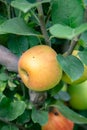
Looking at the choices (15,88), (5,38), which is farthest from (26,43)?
(15,88)

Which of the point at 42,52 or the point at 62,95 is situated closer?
the point at 42,52

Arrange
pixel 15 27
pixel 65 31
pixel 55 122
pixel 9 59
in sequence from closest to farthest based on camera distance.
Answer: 1. pixel 65 31
2. pixel 15 27
3. pixel 9 59
4. pixel 55 122

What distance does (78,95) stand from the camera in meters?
0.96

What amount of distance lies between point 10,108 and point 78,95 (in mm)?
205

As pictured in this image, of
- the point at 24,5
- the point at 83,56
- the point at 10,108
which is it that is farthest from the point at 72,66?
the point at 10,108

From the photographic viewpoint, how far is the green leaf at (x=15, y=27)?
25.3 inches

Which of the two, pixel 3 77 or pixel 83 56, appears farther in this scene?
pixel 3 77

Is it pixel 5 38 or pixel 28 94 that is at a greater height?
pixel 5 38

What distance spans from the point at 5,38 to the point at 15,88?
16cm

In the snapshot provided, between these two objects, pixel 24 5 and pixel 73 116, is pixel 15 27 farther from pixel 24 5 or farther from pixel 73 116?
pixel 73 116

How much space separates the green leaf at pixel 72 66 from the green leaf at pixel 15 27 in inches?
3.4

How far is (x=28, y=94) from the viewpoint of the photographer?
2.90 feet

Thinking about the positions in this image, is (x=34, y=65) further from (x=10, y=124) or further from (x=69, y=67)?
(x=10, y=124)

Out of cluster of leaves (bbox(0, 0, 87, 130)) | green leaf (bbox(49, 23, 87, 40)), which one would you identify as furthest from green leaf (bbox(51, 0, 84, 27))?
green leaf (bbox(49, 23, 87, 40))
